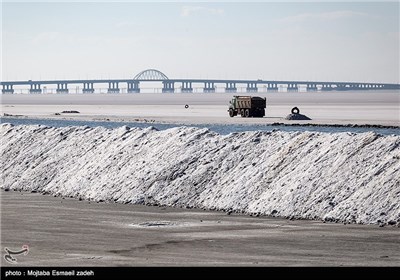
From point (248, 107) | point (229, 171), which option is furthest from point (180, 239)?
point (248, 107)

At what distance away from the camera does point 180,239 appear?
30.0 meters

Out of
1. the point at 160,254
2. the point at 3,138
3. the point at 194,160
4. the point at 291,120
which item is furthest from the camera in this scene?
the point at 291,120

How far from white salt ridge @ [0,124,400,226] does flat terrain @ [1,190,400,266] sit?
161 centimetres

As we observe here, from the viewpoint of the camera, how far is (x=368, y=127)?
232 ft

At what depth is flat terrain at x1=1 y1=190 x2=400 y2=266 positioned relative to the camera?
84.8 ft

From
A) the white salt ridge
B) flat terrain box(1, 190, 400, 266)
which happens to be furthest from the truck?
flat terrain box(1, 190, 400, 266)

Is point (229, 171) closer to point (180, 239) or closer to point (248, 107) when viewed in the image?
point (180, 239)

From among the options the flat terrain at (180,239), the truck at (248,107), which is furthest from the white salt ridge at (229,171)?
the truck at (248,107)

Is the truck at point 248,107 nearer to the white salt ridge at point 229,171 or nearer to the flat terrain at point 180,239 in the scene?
the white salt ridge at point 229,171

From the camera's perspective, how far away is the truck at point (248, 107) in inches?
3834

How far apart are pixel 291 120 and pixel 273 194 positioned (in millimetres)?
49205

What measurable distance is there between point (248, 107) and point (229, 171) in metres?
56.4
